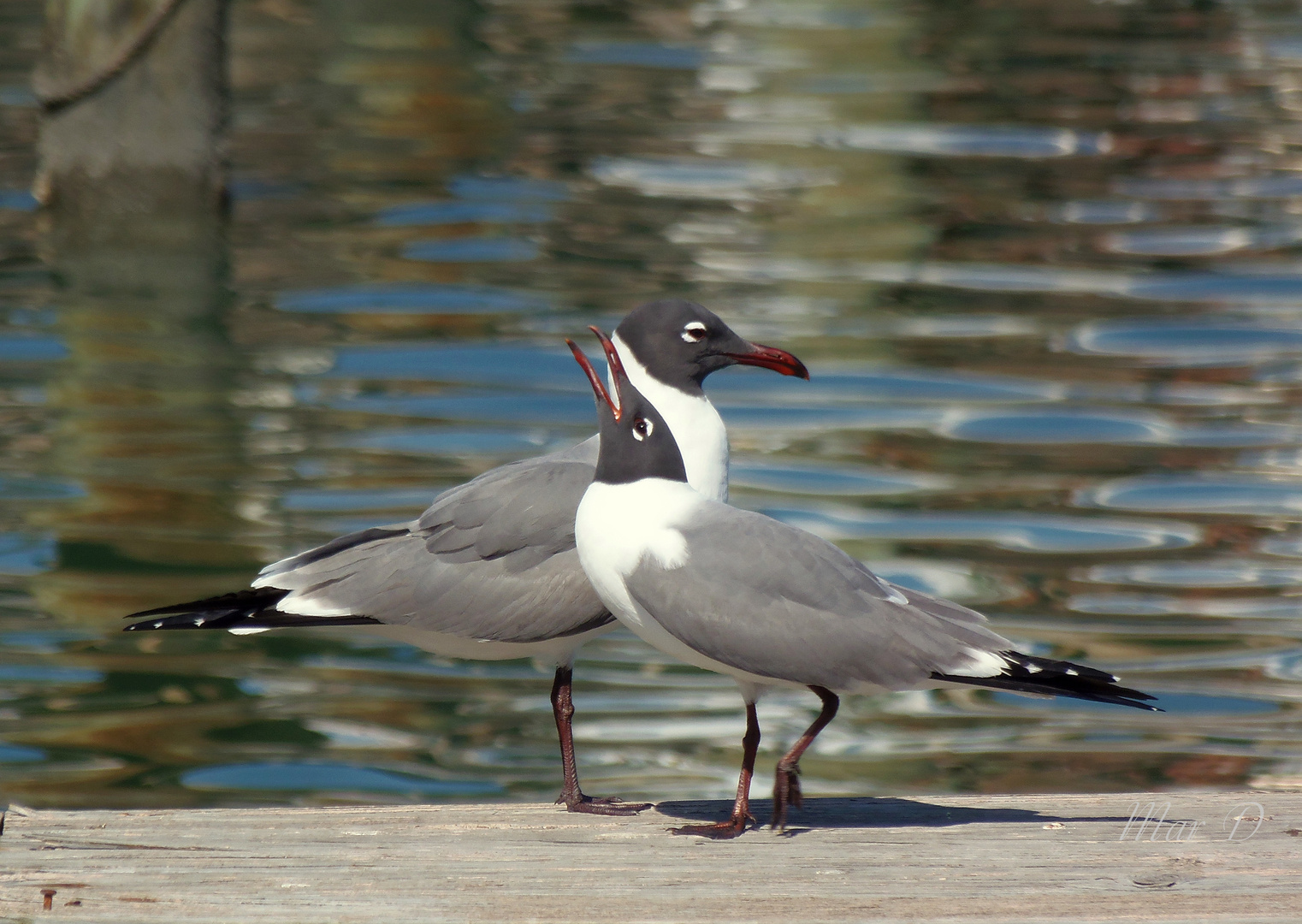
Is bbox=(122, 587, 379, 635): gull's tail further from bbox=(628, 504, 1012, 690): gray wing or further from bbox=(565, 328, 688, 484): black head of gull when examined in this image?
bbox=(628, 504, 1012, 690): gray wing

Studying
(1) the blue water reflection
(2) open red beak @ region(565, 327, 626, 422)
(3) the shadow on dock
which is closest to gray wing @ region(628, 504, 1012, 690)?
(2) open red beak @ region(565, 327, 626, 422)

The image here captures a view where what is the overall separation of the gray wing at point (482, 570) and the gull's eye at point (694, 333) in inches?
15.9

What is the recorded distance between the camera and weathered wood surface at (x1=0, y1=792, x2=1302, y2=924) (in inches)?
142

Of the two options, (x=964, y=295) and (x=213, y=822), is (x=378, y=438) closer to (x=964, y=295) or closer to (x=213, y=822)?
(x=964, y=295)

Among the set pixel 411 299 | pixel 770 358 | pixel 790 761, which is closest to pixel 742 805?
pixel 790 761

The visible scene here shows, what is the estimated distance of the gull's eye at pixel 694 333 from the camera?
4.82m

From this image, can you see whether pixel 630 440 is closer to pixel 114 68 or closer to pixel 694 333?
pixel 694 333

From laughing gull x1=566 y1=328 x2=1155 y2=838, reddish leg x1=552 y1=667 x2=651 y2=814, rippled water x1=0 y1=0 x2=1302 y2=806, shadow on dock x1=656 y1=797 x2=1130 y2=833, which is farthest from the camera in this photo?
rippled water x1=0 y1=0 x2=1302 y2=806

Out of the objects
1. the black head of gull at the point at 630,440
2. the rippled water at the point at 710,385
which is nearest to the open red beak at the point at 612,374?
the black head of gull at the point at 630,440

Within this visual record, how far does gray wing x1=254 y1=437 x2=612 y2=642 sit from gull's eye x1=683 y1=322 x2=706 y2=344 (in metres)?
0.40

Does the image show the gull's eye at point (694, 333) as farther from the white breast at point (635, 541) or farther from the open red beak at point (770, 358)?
the white breast at point (635, 541)

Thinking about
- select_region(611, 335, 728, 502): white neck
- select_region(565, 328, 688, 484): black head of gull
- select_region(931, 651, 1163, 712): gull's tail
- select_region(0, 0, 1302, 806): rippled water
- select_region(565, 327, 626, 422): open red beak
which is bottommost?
select_region(0, 0, 1302, 806): rippled water

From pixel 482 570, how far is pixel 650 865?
1.13 metres

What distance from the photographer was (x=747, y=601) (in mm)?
3955
